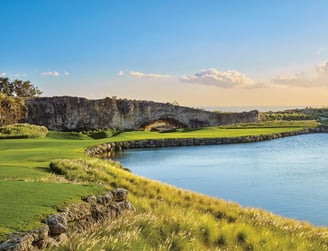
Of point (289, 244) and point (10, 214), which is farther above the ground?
point (10, 214)

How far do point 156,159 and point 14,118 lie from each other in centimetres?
3068

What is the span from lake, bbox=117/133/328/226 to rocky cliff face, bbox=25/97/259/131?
2472 cm

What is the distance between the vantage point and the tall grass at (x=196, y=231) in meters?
7.04

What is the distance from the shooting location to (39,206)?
7.36 meters

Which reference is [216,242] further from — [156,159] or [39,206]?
[156,159]

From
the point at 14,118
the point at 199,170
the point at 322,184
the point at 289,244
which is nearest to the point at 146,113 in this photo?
the point at 14,118

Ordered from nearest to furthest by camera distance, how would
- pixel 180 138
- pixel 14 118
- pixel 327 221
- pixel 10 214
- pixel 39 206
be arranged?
pixel 10 214 → pixel 39 206 → pixel 327 221 → pixel 180 138 → pixel 14 118

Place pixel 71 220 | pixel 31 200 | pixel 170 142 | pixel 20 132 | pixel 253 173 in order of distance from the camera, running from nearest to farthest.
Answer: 1. pixel 71 220
2. pixel 31 200
3. pixel 253 173
4. pixel 170 142
5. pixel 20 132

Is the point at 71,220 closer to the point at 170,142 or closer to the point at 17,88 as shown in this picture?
the point at 170,142

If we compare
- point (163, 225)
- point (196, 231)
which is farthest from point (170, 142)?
point (163, 225)

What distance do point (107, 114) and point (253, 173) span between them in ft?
132

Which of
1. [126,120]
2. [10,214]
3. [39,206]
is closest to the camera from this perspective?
[10,214]

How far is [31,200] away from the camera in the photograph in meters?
7.65

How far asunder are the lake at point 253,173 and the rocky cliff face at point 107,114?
A: 24716 mm
